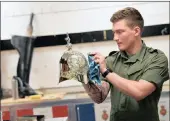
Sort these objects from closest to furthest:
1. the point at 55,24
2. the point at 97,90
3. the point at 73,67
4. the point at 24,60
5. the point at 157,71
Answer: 1. the point at 73,67
2. the point at 157,71
3. the point at 97,90
4. the point at 24,60
5. the point at 55,24

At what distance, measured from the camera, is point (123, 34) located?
4.82 feet

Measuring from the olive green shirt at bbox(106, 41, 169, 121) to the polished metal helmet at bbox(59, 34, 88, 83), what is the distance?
1.04 ft

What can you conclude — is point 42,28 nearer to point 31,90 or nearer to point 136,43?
point 31,90

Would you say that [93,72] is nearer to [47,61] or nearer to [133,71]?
[133,71]

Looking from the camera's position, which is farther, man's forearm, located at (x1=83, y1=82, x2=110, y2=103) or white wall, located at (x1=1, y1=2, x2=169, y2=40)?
white wall, located at (x1=1, y1=2, x2=169, y2=40)

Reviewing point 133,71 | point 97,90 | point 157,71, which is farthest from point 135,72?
point 97,90

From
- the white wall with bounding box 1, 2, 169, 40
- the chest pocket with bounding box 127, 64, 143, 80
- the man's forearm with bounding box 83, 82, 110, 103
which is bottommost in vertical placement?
the man's forearm with bounding box 83, 82, 110, 103

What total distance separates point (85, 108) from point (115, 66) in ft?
2.87

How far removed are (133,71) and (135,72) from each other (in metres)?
0.01

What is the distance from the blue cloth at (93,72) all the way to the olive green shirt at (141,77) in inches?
8.8

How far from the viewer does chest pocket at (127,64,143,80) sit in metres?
1.46

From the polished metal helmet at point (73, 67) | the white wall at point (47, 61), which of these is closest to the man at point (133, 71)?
the polished metal helmet at point (73, 67)

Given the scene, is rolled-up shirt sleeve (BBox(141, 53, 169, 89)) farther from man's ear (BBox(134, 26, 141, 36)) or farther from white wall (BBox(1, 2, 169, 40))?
white wall (BBox(1, 2, 169, 40))

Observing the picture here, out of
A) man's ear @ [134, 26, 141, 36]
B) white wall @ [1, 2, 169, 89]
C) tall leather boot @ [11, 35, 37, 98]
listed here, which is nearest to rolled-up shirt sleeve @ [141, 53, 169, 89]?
man's ear @ [134, 26, 141, 36]
